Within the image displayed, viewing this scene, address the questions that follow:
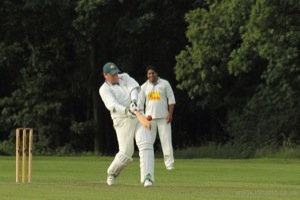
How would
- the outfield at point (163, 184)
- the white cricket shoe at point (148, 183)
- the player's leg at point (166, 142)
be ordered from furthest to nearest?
the player's leg at point (166, 142) → the white cricket shoe at point (148, 183) → the outfield at point (163, 184)

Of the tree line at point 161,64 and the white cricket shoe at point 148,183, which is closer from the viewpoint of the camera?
the white cricket shoe at point 148,183

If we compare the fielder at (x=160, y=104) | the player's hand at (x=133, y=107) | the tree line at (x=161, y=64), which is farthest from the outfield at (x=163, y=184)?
the tree line at (x=161, y=64)

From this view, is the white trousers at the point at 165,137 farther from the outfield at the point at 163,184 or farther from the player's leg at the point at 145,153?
the player's leg at the point at 145,153

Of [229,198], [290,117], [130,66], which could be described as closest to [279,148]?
[290,117]

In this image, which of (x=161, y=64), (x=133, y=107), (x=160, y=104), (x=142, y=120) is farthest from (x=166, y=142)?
(x=161, y=64)

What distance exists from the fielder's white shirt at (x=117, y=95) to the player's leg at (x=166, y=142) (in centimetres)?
568

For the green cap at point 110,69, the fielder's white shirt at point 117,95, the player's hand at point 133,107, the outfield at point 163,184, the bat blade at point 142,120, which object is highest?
the green cap at point 110,69

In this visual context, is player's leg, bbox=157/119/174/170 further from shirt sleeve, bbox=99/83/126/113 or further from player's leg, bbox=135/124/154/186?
shirt sleeve, bbox=99/83/126/113

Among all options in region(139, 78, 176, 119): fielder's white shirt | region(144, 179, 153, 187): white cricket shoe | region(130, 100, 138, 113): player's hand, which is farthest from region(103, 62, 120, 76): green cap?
region(139, 78, 176, 119): fielder's white shirt

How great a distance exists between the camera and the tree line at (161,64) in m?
34.9

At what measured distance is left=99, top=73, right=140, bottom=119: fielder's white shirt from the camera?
15.9m

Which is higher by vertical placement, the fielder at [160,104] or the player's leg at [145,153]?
the fielder at [160,104]

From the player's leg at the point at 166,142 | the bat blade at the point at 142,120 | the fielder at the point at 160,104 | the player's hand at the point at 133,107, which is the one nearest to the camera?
the bat blade at the point at 142,120

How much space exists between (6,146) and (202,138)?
8417mm
